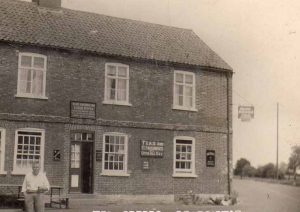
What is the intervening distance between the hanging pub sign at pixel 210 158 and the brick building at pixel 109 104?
0.05 m

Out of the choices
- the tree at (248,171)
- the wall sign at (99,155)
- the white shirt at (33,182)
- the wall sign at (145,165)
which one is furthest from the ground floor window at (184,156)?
the tree at (248,171)

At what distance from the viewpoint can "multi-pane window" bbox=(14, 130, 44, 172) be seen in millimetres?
17203

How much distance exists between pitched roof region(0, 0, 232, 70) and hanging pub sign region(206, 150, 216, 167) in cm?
354

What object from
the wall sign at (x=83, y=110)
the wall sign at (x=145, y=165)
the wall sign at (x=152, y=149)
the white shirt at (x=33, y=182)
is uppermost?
the wall sign at (x=83, y=110)

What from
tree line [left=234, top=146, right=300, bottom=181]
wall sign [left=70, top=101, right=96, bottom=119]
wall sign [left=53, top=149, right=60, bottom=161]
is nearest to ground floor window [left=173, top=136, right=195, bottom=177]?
wall sign [left=70, top=101, right=96, bottom=119]

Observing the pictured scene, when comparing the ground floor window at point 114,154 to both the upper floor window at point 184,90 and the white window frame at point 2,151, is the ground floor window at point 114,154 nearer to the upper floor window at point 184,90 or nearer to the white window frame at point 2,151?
the upper floor window at point 184,90

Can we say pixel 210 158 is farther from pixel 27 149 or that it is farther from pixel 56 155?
pixel 27 149

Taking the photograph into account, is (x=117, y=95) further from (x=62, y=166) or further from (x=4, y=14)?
(x=4, y=14)

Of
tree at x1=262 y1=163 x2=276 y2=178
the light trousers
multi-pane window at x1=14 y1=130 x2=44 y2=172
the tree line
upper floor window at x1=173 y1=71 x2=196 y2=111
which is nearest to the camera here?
the light trousers

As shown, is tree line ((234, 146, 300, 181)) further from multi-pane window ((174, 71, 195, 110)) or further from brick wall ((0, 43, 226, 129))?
multi-pane window ((174, 71, 195, 110))

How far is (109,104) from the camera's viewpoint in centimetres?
1889

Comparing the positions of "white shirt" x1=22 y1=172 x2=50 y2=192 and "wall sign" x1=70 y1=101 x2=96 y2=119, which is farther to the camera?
"wall sign" x1=70 y1=101 x2=96 y2=119

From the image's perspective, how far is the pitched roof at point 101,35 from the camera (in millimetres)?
17969

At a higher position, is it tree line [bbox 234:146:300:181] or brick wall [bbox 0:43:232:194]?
brick wall [bbox 0:43:232:194]
